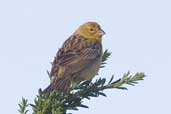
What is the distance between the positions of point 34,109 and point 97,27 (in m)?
5.03

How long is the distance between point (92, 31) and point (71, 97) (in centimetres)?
429

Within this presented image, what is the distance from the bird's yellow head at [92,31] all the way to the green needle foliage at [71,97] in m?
3.21

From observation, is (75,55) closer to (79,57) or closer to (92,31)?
(79,57)

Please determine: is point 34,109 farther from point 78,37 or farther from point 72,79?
point 78,37

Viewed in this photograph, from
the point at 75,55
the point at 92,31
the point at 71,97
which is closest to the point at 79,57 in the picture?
the point at 75,55

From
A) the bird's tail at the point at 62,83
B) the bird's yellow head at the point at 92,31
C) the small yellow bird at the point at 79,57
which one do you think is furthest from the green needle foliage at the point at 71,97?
the bird's yellow head at the point at 92,31

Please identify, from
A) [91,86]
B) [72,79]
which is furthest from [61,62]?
[91,86]

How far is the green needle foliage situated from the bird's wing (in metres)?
1.42

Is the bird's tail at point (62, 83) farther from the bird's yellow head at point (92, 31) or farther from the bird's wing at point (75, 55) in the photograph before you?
the bird's yellow head at point (92, 31)

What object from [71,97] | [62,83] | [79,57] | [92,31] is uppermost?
[92,31]

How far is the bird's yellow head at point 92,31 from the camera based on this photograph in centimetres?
832

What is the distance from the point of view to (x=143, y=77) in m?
4.31

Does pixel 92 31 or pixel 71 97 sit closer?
pixel 71 97

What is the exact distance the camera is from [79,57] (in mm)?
7359
